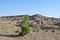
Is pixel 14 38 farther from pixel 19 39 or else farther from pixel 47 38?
pixel 47 38

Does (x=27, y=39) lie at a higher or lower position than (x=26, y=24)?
lower

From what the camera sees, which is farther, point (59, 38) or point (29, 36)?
point (29, 36)

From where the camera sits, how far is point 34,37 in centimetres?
3466

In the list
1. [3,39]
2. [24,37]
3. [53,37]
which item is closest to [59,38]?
[53,37]

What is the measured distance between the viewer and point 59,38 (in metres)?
33.4

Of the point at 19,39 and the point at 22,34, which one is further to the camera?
the point at 22,34

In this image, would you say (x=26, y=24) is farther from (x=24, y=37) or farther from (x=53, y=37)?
(x=53, y=37)

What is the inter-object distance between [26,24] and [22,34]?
222cm

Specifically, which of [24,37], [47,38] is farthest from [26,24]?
[47,38]

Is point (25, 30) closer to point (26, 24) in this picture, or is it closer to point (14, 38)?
point (26, 24)

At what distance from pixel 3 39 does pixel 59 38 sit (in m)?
9.74

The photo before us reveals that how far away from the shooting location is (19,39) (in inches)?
1302

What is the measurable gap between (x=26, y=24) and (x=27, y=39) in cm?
510

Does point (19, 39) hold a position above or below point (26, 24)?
below
